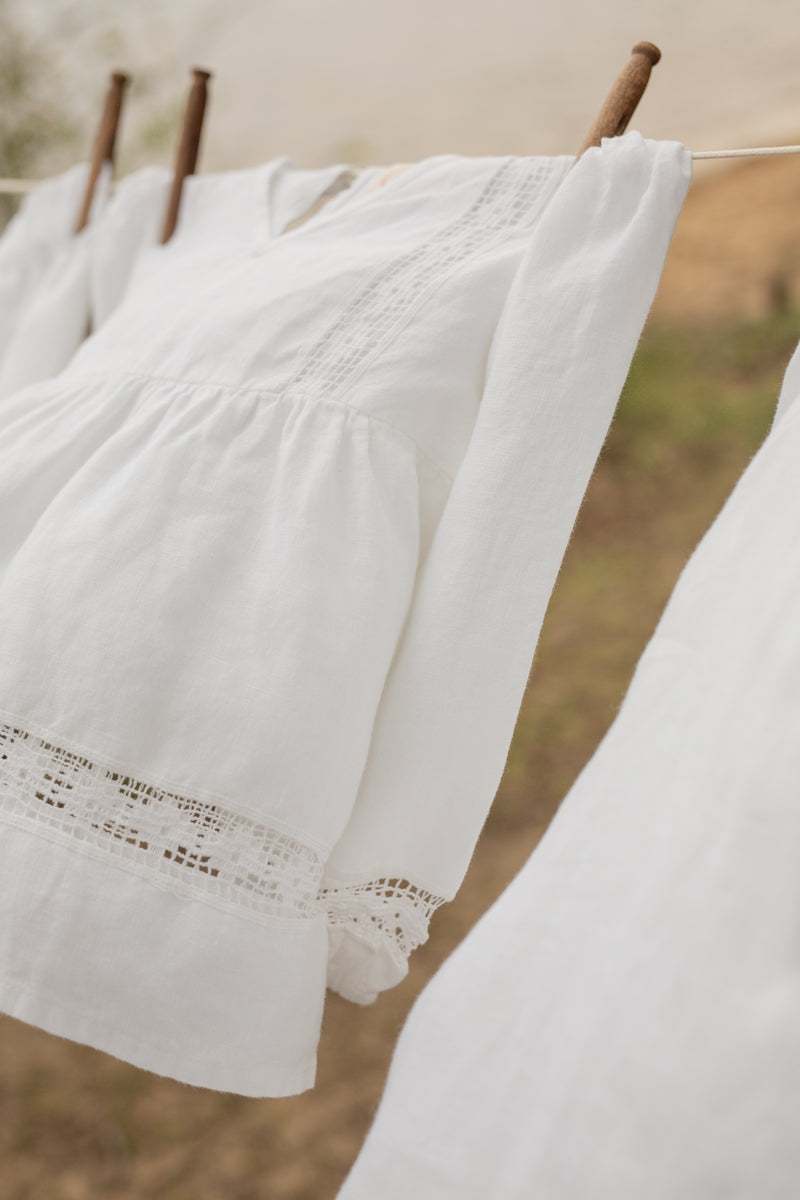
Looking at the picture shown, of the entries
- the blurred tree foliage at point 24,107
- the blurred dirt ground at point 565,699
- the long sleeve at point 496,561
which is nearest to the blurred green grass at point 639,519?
the blurred dirt ground at point 565,699

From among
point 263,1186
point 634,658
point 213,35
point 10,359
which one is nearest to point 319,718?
point 10,359

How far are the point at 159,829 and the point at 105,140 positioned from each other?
0.59m

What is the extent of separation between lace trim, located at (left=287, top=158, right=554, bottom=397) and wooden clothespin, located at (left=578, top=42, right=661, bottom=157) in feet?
0.11

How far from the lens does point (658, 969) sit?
323 millimetres

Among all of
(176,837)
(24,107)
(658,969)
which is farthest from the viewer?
(24,107)

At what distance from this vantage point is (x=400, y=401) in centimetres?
48

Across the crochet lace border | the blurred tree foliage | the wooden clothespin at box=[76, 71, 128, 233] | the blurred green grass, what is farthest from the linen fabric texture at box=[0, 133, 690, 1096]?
the blurred tree foliage

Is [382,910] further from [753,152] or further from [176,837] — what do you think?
[753,152]

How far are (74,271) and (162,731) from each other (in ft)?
1.53

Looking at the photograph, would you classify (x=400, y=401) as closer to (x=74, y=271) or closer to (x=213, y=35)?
(x=74, y=271)

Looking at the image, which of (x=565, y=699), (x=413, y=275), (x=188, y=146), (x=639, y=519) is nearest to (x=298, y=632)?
(x=413, y=275)

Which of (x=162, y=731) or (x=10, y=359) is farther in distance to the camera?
(x=10, y=359)

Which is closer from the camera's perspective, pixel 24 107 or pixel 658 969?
pixel 658 969

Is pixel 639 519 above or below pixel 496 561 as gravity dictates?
above
